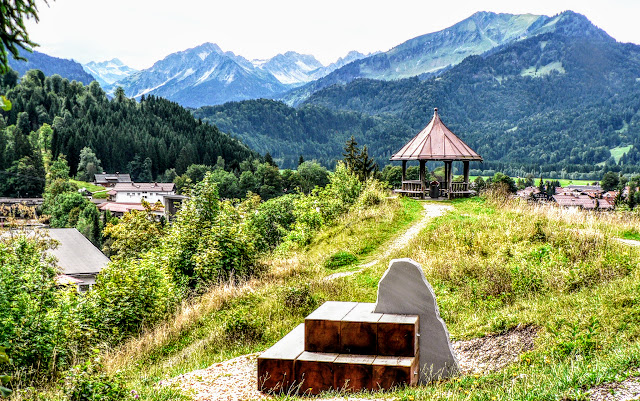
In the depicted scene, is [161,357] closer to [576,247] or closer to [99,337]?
[99,337]

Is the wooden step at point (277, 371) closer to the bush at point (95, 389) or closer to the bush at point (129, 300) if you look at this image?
the bush at point (95, 389)

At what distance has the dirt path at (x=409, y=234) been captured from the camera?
14.8 m

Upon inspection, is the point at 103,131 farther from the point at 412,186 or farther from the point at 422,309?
the point at 422,309

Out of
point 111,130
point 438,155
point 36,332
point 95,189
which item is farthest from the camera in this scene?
point 111,130

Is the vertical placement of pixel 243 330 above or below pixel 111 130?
below

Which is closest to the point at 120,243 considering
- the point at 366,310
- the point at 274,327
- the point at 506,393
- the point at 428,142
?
the point at 428,142

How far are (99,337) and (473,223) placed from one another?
11168 millimetres

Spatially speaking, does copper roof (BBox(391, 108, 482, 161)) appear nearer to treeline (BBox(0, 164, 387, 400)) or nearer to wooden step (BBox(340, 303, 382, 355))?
treeline (BBox(0, 164, 387, 400))

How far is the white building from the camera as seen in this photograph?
13262 cm

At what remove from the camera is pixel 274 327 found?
1015 centimetres

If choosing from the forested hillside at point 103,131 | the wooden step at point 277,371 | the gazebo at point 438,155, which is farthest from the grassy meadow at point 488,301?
the forested hillside at point 103,131

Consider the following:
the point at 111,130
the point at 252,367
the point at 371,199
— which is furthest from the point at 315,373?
the point at 111,130

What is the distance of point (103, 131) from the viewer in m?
161

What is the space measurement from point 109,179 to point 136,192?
55.8ft
